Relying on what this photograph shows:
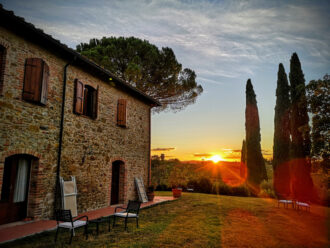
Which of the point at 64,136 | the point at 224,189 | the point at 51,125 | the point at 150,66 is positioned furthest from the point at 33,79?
the point at 224,189

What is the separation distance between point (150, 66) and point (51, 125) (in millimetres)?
9682

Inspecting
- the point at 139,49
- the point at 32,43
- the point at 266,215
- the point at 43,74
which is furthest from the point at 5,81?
the point at 139,49

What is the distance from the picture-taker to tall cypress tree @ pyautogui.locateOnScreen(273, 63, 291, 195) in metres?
14.6

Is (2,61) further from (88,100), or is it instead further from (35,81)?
(88,100)

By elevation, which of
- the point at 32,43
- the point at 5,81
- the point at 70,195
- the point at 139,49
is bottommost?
the point at 70,195

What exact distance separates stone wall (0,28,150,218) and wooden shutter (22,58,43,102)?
11 centimetres

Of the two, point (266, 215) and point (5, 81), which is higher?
point (5, 81)

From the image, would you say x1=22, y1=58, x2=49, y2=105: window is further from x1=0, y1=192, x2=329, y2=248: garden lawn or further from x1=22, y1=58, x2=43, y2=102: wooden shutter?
x1=0, y1=192, x2=329, y2=248: garden lawn

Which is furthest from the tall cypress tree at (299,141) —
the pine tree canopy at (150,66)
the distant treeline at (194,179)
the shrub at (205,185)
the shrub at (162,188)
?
the shrub at (162,188)

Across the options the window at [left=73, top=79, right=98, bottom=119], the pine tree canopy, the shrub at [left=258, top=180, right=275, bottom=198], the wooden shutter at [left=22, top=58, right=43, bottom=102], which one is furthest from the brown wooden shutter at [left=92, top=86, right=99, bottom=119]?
the shrub at [left=258, top=180, right=275, bottom=198]

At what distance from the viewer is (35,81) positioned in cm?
555

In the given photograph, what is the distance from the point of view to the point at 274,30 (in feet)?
28.2

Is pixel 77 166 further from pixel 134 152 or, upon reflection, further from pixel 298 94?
pixel 298 94

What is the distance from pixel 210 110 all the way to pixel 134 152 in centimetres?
675
